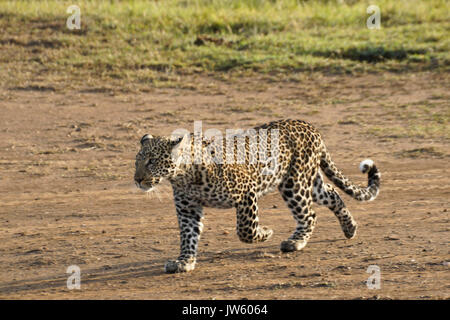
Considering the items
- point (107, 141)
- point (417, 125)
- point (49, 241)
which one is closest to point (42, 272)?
point (49, 241)

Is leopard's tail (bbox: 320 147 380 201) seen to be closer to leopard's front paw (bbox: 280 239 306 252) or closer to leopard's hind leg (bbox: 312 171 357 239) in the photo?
leopard's hind leg (bbox: 312 171 357 239)

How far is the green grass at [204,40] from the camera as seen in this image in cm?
1459

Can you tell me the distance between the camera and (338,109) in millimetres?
13023

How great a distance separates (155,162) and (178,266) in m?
0.94

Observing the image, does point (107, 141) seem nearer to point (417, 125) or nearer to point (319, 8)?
point (417, 125)

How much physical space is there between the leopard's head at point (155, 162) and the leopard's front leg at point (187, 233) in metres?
0.42

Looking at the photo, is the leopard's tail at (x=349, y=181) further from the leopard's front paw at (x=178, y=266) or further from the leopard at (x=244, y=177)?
the leopard's front paw at (x=178, y=266)

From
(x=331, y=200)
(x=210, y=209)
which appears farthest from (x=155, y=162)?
(x=210, y=209)

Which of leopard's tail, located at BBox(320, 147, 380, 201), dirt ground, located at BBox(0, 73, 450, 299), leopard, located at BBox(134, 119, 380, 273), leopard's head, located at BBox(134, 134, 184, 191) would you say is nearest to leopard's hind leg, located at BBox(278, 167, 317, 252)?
leopard, located at BBox(134, 119, 380, 273)

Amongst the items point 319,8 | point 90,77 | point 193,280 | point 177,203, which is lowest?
point 193,280

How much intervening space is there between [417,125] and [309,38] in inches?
175

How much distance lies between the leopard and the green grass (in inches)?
271

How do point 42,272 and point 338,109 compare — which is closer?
point 42,272

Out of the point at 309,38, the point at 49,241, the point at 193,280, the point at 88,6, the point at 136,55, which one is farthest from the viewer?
Answer: the point at 88,6
